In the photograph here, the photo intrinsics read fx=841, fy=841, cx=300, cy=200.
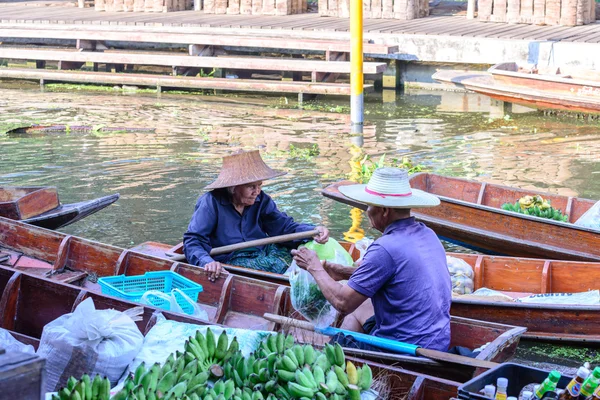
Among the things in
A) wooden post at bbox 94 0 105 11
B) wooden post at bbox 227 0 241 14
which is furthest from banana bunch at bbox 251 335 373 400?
wooden post at bbox 94 0 105 11

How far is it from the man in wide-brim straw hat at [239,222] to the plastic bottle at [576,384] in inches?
115

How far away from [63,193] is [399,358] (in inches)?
304

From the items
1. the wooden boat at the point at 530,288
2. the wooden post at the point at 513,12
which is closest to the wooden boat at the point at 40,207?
the wooden boat at the point at 530,288

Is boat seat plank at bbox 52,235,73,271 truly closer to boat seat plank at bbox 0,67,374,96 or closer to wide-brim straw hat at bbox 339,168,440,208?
wide-brim straw hat at bbox 339,168,440,208

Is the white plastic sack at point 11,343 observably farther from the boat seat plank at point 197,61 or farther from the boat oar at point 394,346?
the boat seat plank at point 197,61

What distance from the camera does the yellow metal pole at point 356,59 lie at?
1304cm

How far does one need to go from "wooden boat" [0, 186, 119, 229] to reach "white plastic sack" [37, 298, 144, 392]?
12.1 ft

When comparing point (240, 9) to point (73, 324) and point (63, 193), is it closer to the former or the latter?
point (63, 193)

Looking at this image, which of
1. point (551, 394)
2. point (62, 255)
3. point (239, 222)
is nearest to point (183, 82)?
point (62, 255)

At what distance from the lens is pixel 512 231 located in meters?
8.21

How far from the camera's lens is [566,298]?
22.5 feet

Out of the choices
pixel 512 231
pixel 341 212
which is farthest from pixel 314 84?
pixel 512 231

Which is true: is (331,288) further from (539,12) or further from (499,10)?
(499,10)

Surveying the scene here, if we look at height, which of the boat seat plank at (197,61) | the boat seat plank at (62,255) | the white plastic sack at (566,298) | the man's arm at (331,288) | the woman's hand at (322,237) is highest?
the boat seat plank at (197,61)
